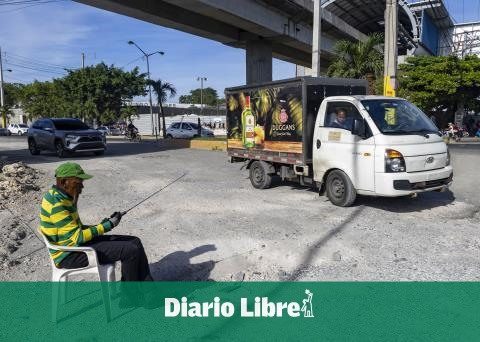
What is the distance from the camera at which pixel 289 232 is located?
676cm

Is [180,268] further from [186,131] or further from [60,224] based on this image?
[186,131]

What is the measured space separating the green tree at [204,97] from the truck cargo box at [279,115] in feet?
349

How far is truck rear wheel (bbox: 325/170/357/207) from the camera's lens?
26.4 feet

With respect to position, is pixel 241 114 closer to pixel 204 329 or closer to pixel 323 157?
pixel 323 157

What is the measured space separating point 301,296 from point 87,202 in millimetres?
6126

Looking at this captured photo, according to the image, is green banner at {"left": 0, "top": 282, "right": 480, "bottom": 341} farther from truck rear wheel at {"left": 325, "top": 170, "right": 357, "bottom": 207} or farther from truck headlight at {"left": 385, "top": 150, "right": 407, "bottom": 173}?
truck rear wheel at {"left": 325, "top": 170, "right": 357, "bottom": 207}

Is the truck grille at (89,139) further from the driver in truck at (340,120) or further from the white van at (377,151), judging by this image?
the driver in truck at (340,120)

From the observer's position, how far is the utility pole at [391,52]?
44.3 feet

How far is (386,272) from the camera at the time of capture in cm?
508

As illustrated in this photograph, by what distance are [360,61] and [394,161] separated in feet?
52.9

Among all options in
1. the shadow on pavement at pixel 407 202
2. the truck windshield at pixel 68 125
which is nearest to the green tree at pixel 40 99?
the truck windshield at pixel 68 125

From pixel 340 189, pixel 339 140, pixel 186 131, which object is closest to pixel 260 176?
pixel 340 189

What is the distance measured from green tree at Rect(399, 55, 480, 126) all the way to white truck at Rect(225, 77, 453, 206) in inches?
1078

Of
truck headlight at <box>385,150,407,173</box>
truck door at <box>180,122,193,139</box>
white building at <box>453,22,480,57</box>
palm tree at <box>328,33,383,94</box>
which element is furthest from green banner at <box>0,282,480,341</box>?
white building at <box>453,22,480,57</box>
